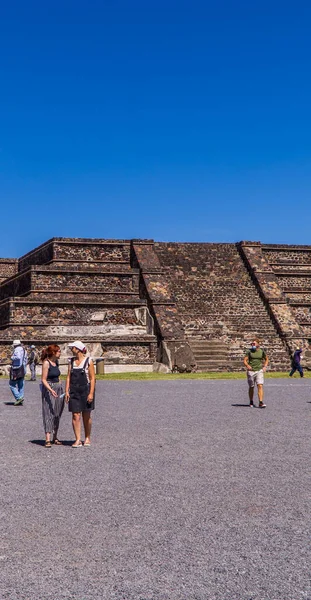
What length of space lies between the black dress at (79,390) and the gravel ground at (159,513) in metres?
0.55

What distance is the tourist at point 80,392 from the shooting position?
1005cm

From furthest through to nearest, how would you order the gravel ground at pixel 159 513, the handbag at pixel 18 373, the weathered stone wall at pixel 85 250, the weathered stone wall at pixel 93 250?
the weathered stone wall at pixel 93 250 → the weathered stone wall at pixel 85 250 → the handbag at pixel 18 373 → the gravel ground at pixel 159 513

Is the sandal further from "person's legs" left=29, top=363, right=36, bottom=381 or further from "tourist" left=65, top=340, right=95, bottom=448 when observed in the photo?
"person's legs" left=29, top=363, right=36, bottom=381

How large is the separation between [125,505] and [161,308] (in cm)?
2379

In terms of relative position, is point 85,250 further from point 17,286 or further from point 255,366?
point 255,366

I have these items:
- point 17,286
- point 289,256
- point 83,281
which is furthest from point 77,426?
point 289,256

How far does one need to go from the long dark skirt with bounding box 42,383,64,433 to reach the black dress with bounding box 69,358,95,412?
0.28m

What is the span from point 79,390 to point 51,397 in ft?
1.69

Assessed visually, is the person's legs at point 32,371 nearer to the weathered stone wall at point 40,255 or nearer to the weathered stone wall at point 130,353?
the weathered stone wall at point 130,353

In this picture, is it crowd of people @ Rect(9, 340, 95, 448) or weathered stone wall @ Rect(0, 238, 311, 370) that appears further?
weathered stone wall @ Rect(0, 238, 311, 370)

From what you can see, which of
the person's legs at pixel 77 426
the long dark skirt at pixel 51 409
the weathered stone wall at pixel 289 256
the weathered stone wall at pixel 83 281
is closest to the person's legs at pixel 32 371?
the weathered stone wall at pixel 83 281

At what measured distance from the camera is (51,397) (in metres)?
10.4

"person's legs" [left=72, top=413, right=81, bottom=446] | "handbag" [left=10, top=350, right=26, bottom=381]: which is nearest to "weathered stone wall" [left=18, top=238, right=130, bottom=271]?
"handbag" [left=10, top=350, right=26, bottom=381]

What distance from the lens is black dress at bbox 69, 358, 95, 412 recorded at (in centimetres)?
1004
